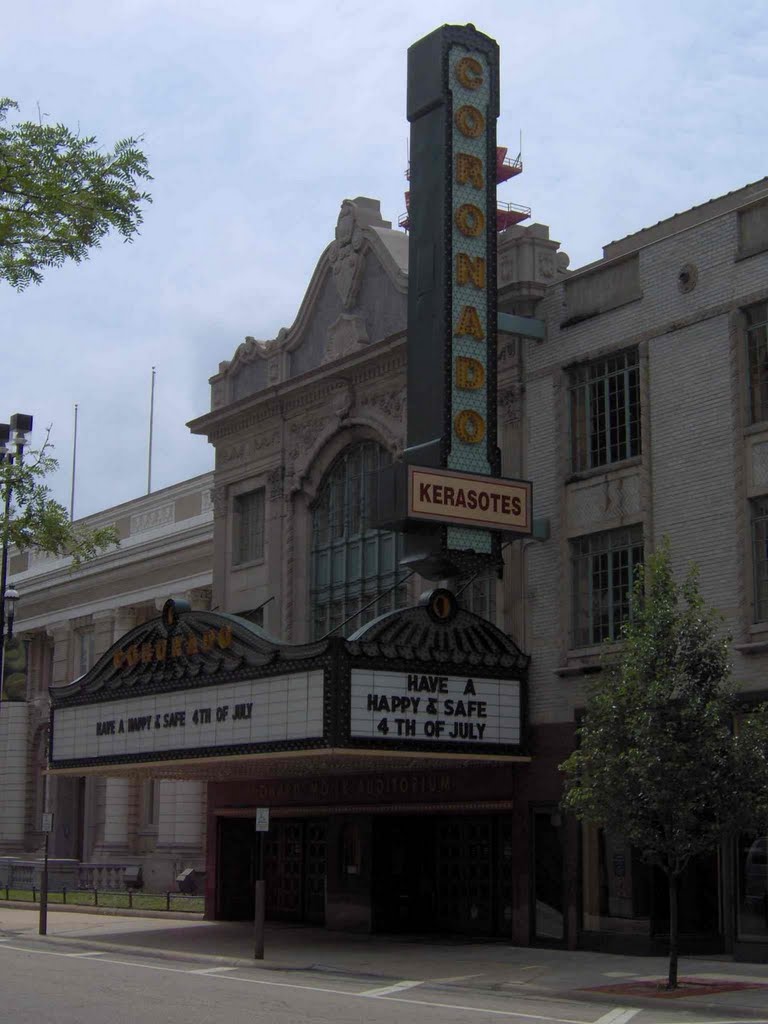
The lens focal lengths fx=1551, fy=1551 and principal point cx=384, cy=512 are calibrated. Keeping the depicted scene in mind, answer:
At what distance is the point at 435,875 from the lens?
103 ft

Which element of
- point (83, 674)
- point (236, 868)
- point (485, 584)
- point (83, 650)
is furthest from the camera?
point (83, 650)

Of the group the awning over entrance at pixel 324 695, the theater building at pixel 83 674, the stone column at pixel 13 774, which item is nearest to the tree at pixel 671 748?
the awning over entrance at pixel 324 695

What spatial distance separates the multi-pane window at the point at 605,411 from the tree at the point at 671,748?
18.2 feet

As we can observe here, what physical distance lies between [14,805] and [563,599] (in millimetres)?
36722

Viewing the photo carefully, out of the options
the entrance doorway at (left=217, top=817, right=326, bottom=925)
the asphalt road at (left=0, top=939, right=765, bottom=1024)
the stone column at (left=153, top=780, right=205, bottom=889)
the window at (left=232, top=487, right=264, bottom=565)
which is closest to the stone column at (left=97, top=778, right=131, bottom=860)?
the stone column at (left=153, top=780, right=205, bottom=889)

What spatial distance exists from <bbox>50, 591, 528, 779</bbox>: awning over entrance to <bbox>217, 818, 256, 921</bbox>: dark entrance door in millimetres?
5485

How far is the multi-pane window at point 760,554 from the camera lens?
24391 millimetres

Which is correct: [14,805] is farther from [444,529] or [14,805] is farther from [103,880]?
[444,529]

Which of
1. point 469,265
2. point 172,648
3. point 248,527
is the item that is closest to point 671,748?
point 469,265

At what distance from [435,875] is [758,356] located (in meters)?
12.7

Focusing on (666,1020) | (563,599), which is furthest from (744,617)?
(666,1020)

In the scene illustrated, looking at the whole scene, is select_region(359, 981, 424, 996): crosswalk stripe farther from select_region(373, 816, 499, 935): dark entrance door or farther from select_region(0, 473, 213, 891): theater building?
select_region(0, 473, 213, 891): theater building

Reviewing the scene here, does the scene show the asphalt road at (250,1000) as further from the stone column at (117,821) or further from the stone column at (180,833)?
the stone column at (117,821)

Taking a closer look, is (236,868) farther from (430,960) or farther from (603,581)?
(603,581)
